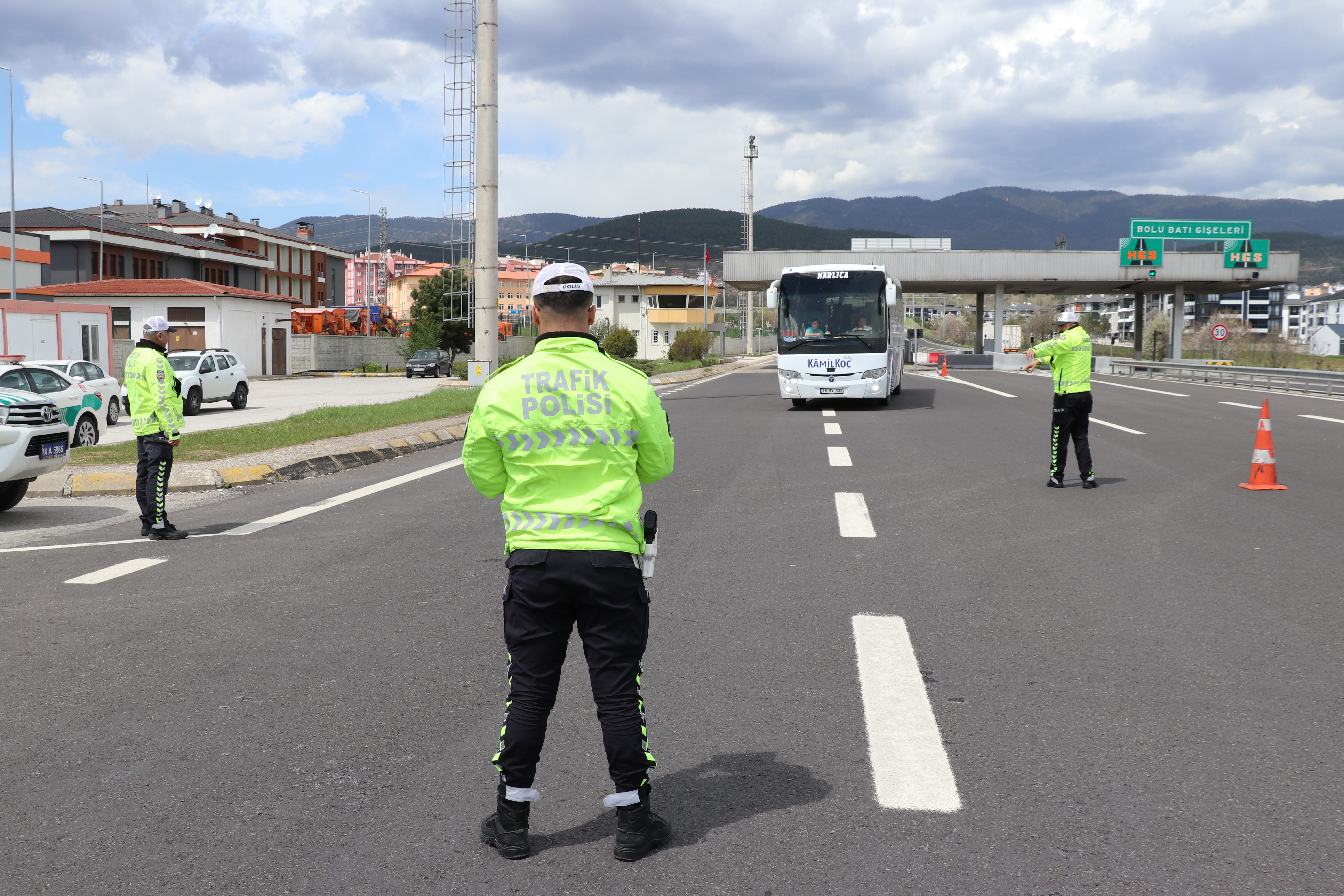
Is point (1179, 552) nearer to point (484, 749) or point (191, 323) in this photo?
point (484, 749)

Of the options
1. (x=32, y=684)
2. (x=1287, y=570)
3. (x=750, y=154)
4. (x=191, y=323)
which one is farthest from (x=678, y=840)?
(x=750, y=154)

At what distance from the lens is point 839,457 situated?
14758mm

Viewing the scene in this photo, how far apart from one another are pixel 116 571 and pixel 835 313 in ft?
61.1

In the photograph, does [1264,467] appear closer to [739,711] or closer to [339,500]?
[739,711]

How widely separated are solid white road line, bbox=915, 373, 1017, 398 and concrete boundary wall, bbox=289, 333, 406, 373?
1183 inches

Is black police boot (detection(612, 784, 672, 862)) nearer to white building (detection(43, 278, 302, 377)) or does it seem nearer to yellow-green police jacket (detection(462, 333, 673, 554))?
yellow-green police jacket (detection(462, 333, 673, 554))

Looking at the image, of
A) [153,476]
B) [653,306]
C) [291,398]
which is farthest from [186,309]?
[653,306]

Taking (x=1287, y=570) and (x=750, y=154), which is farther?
(x=750, y=154)

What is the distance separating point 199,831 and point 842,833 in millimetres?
2033

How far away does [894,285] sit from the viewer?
1001 inches

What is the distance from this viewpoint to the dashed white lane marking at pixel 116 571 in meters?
7.36

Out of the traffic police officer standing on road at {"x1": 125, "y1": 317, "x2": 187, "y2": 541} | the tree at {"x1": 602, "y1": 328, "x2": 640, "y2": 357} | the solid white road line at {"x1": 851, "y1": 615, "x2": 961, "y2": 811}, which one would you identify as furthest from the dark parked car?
the solid white road line at {"x1": 851, "y1": 615, "x2": 961, "y2": 811}

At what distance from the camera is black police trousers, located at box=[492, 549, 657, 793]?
3303 mm

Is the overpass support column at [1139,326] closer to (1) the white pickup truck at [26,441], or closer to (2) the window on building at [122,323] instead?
(2) the window on building at [122,323]
